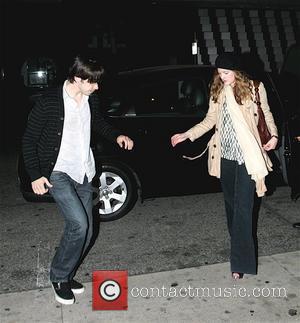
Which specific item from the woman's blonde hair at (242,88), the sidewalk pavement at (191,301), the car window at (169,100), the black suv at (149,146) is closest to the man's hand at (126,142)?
the woman's blonde hair at (242,88)

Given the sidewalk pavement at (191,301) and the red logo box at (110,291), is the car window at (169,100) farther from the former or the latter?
the red logo box at (110,291)

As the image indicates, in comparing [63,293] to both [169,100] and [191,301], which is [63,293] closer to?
[191,301]

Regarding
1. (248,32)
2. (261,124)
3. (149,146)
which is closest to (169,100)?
(149,146)

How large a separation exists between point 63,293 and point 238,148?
167cm

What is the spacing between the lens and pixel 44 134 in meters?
3.23

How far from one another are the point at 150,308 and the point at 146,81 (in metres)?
2.77

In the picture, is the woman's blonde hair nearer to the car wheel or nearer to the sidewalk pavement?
the sidewalk pavement

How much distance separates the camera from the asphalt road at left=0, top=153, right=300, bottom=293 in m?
4.11

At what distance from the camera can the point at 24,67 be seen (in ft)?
39.5

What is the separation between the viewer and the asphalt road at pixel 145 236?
13.5 feet

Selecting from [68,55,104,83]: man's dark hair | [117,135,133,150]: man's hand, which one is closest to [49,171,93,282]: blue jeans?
[117,135,133,150]: man's hand

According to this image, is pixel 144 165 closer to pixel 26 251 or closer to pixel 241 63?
pixel 26 251

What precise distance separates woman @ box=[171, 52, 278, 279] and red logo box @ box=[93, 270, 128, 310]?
3.02 feet

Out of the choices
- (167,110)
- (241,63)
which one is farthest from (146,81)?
(241,63)
